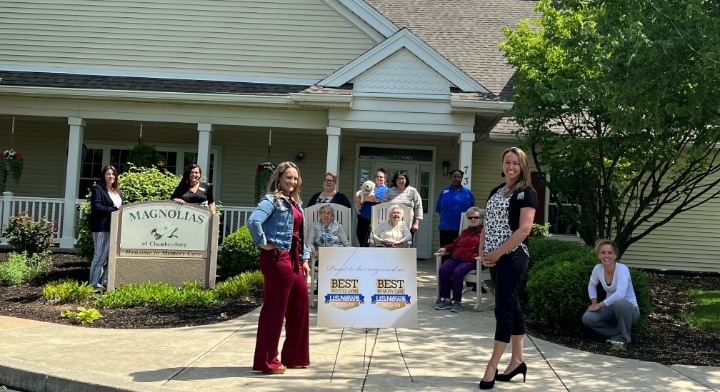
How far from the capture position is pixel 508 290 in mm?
5129

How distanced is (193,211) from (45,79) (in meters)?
6.49

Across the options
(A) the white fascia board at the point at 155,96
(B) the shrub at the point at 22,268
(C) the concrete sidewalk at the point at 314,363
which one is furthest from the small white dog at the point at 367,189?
(B) the shrub at the point at 22,268

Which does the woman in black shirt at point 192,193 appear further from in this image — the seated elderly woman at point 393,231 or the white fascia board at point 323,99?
the white fascia board at point 323,99

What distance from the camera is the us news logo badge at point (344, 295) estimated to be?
610 cm

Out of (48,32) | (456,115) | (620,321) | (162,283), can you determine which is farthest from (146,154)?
(620,321)

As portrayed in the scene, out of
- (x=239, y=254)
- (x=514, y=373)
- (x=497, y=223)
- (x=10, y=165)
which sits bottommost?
(x=514, y=373)

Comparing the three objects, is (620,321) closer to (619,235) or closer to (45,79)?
(619,235)

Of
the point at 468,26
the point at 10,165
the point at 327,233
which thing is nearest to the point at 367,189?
the point at 327,233

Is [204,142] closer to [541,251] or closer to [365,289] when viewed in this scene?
[541,251]

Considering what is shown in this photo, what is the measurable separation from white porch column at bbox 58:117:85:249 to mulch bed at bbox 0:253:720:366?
2.97 metres

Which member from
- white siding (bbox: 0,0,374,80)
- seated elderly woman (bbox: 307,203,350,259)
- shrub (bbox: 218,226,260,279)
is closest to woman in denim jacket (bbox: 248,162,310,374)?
seated elderly woman (bbox: 307,203,350,259)

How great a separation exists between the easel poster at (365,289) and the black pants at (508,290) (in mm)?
1123

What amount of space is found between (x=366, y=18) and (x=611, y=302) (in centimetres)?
893

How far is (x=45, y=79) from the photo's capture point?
45.4 ft
